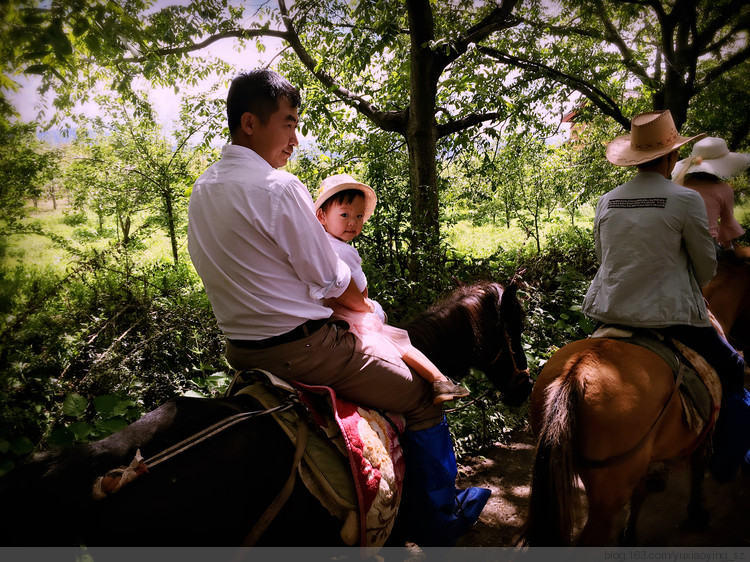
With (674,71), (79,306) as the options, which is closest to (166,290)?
(79,306)

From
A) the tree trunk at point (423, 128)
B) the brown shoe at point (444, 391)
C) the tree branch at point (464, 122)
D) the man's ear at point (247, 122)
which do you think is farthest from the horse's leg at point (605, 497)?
the tree branch at point (464, 122)

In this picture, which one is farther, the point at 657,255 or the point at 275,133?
the point at 657,255

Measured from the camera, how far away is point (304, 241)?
1.76 metres

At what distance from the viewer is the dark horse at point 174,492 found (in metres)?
1.35

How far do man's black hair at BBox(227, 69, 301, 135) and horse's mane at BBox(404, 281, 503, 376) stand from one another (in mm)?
1457

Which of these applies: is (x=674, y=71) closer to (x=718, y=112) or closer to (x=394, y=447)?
(x=718, y=112)

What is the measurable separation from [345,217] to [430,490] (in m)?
1.59

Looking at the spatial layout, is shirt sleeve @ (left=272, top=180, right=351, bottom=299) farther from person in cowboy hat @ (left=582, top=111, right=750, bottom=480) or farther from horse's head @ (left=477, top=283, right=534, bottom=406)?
person in cowboy hat @ (left=582, top=111, right=750, bottom=480)

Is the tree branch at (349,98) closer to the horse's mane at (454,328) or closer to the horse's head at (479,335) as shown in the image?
the horse's head at (479,335)

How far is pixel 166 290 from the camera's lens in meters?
5.11

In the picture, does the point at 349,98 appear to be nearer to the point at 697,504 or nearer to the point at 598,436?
the point at 598,436

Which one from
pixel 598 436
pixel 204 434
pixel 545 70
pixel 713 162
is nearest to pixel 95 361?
pixel 204 434

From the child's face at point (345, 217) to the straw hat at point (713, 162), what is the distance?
11.6ft
